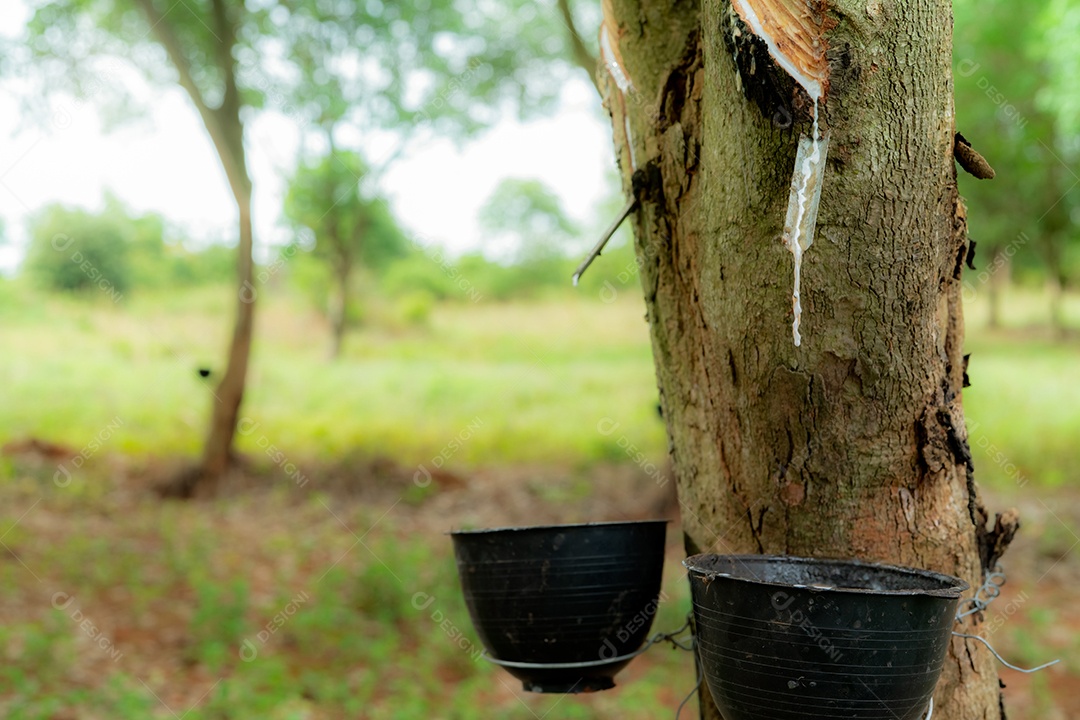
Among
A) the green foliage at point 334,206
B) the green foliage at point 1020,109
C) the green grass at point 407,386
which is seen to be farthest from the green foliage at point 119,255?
the green foliage at point 1020,109

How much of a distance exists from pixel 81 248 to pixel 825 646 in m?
15.2

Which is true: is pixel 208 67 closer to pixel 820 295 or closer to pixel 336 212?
pixel 336 212

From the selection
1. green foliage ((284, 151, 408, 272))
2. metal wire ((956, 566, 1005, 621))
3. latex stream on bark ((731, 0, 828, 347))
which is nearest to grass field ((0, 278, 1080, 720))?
green foliage ((284, 151, 408, 272))

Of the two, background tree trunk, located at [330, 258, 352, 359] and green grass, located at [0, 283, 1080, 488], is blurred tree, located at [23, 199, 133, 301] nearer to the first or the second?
green grass, located at [0, 283, 1080, 488]

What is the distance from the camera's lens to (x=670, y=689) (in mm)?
4434

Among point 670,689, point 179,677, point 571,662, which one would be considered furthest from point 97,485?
point 571,662

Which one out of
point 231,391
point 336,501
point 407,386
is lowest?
point 407,386

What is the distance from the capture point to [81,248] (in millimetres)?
14227

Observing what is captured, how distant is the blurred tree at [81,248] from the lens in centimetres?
1328

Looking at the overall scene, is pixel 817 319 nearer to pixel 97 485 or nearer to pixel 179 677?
pixel 179 677

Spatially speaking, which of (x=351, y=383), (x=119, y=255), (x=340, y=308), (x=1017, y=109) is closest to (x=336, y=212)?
(x=340, y=308)

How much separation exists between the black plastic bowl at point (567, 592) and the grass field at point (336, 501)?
2.36 metres

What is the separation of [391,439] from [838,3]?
8339 mm

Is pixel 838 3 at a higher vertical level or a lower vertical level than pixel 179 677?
higher
